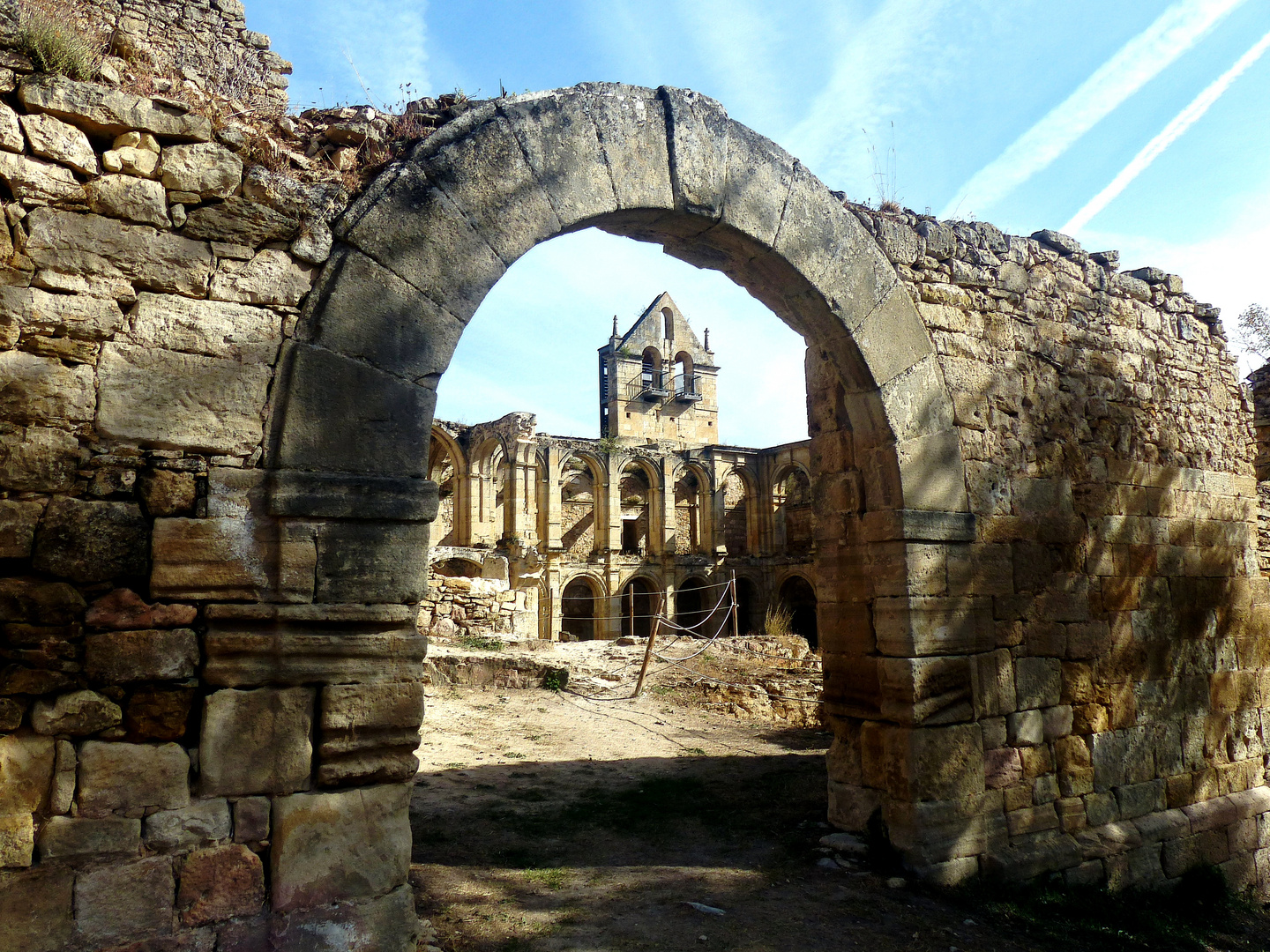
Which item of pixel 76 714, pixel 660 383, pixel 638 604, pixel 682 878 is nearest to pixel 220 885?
pixel 76 714

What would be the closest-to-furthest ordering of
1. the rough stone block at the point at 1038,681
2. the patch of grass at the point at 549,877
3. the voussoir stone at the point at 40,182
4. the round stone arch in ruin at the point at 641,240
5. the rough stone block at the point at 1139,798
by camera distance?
the voussoir stone at the point at 40,182, the round stone arch in ruin at the point at 641,240, the patch of grass at the point at 549,877, the rough stone block at the point at 1038,681, the rough stone block at the point at 1139,798

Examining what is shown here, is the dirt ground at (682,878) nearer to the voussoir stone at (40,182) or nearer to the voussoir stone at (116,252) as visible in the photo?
the voussoir stone at (116,252)

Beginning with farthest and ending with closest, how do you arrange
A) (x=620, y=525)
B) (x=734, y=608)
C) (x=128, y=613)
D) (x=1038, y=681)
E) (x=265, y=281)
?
(x=620, y=525), (x=734, y=608), (x=1038, y=681), (x=265, y=281), (x=128, y=613)

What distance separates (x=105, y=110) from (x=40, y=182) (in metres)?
0.35

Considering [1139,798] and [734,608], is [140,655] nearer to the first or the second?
[1139,798]

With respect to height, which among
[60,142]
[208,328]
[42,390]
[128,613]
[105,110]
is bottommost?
[128,613]

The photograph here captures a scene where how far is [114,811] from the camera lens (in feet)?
8.95

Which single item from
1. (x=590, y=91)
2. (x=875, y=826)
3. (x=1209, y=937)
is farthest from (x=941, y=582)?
(x=590, y=91)

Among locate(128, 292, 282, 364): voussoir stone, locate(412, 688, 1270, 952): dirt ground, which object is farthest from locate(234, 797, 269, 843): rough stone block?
locate(128, 292, 282, 364): voussoir stone

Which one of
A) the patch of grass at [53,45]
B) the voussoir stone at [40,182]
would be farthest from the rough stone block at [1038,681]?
the patch of grass at [53,45]

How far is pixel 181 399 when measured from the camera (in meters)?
2.98

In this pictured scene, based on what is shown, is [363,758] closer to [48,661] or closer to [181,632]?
[181,632]

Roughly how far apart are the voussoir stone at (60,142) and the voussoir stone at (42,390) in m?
0.69

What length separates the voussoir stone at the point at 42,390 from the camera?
2.75m
